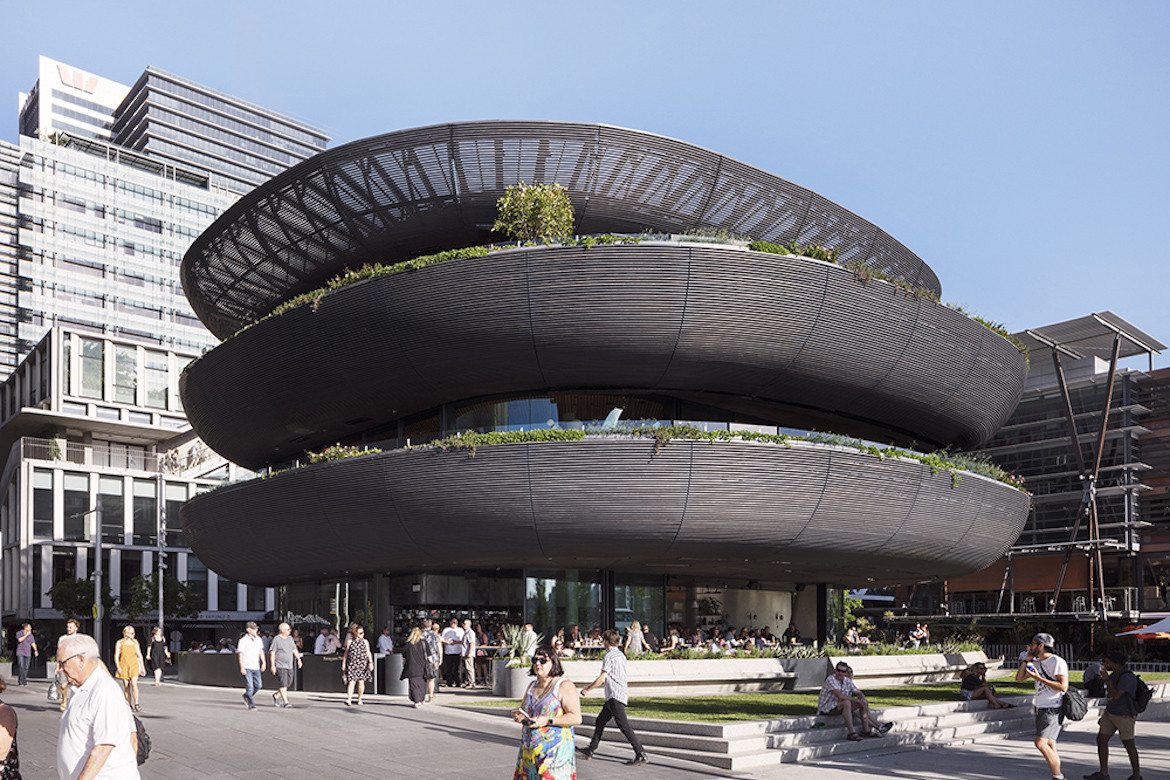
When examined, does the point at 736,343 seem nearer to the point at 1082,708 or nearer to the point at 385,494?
the point at 385,494

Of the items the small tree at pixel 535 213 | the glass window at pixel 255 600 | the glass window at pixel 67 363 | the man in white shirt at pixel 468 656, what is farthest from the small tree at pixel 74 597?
the small tree at pixel 535 213

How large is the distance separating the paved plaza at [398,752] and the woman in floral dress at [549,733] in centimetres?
472

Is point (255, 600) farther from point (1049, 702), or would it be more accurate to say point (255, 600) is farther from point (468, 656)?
point (1049, 702)

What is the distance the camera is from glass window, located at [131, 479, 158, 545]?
65.4m

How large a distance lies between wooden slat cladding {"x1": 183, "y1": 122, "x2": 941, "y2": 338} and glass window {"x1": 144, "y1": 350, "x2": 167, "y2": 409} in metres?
38.3

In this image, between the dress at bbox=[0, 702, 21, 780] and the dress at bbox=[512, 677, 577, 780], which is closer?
the dress at bbox=[0, 702, 21, 780]

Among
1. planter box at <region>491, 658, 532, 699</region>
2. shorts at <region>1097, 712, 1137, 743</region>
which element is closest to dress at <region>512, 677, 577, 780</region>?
shorts at <region>1097, 712, 1137, 743</region>

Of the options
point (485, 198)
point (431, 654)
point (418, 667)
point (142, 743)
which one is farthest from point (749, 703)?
point (142, 743)

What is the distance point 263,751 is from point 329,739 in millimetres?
1382

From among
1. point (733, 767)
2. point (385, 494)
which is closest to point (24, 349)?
point (385, 494)

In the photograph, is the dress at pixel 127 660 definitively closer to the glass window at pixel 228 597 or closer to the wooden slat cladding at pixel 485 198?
the wooden slat cladding at pixel 485 198

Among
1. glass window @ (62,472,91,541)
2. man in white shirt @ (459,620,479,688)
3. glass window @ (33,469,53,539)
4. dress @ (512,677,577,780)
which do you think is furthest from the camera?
glass window @ (62,472,91,541)

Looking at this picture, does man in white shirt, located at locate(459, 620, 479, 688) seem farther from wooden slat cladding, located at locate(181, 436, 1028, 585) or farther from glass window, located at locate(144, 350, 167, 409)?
glass window, located at locate(144, 350, 167, 409)

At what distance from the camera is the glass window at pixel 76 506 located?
205 feet
